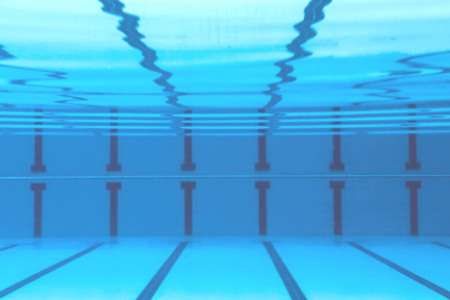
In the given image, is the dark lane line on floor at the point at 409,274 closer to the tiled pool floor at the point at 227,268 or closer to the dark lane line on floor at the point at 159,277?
the tiled pool floor at the point at 227,268

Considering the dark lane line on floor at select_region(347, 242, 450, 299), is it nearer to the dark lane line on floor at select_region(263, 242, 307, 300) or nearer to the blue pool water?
the blue pool water

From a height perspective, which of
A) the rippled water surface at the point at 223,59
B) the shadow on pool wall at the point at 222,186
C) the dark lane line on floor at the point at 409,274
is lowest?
the dark lane line on floor at the point at 409,274

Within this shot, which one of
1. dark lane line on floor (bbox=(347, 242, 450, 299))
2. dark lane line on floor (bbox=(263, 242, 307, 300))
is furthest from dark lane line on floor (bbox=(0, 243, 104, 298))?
dark lane line on floor (bbox=(347, 242, 450, 299))

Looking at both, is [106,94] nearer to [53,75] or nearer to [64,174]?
[53,75]

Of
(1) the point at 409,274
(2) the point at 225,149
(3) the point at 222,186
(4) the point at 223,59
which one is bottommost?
(1) the point at 409,274

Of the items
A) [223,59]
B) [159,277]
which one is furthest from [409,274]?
[223,59]

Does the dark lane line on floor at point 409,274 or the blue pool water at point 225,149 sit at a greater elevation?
the blue pool water at point 225,149

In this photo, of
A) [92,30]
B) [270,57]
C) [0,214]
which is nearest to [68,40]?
[92,30]

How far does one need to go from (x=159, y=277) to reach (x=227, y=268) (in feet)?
2.24

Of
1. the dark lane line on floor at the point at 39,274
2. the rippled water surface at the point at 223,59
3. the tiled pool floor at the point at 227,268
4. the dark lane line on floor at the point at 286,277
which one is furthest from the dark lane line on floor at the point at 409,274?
the dark lane line on floor at the point at 39,274

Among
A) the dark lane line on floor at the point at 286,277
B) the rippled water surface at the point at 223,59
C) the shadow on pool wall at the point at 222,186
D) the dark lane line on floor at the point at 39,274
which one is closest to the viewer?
the rippled water surface at the point at 223,59

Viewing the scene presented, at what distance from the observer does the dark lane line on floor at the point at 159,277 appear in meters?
3.37

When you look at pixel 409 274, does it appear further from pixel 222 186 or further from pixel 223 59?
pixel 222 186

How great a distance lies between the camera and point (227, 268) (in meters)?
4.33
